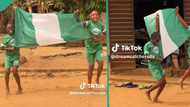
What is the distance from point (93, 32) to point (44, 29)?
1.27 m

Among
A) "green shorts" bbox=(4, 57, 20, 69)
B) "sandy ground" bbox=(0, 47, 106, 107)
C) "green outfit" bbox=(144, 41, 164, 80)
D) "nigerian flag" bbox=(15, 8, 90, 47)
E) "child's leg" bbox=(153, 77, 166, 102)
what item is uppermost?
"nigerian flag" bbox=(15, 8, 90, 47)

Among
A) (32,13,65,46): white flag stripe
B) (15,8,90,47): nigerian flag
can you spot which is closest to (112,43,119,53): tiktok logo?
(15,8,90,47): nigerian flag

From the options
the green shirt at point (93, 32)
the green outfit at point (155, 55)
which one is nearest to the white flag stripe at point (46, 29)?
the green shirt at point (93, 32)

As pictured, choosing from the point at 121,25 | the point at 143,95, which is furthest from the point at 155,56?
the point at 121,25

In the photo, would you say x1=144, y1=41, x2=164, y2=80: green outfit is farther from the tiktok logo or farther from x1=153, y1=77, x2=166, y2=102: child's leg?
the tiktok logo

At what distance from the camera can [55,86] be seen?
40.2 ft

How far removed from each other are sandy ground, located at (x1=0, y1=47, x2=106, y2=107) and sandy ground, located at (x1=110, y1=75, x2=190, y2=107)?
0.97ft

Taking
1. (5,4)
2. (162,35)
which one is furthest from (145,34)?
(5,4)

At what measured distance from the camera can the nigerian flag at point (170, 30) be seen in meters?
10.4

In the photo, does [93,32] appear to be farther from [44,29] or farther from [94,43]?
[44,29]

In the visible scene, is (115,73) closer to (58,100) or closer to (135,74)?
(135,74)

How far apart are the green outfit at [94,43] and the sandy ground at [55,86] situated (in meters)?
0.75

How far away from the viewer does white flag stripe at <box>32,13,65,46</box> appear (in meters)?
9.72

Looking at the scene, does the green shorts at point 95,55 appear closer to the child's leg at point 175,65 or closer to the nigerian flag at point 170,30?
the nigerian flag at point 170,30
